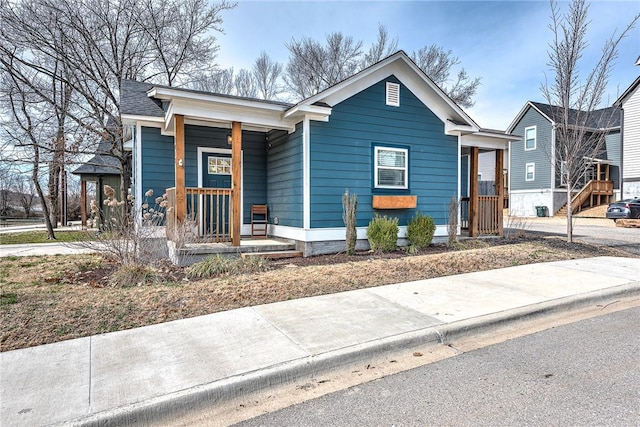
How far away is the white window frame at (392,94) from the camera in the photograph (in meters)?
8.72

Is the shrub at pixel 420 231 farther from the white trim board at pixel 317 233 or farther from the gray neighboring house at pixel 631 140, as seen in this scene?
the gray neighboring house at pixel 631 140

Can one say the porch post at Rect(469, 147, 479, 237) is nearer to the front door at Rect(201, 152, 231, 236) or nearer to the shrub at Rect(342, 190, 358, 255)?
the shrub at Rect(342, 190, 358, 255)

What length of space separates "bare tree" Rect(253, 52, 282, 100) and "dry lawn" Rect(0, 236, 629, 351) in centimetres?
2298

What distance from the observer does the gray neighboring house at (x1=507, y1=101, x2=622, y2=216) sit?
23.4 m

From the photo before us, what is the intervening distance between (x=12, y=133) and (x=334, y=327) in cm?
1528

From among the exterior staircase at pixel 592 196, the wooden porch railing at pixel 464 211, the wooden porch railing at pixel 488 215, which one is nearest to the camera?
the wooden porch railing at pixel 488 215

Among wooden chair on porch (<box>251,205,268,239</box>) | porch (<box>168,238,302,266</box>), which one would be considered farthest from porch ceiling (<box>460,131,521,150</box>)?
porch (<box>168,238,302,266</box>)

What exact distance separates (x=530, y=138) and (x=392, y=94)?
20.8 m

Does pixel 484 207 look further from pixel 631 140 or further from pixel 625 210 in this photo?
pixel 631 140

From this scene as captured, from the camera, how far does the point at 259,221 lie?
9594 mm

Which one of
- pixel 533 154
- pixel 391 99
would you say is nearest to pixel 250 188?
pixel 391 99

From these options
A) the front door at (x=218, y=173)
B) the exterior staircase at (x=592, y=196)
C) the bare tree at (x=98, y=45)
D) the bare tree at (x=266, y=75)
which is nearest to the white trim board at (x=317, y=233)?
the front door at (x=218, y=173)

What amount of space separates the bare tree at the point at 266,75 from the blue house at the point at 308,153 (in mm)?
19545

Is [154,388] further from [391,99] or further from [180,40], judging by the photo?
[180,40]
